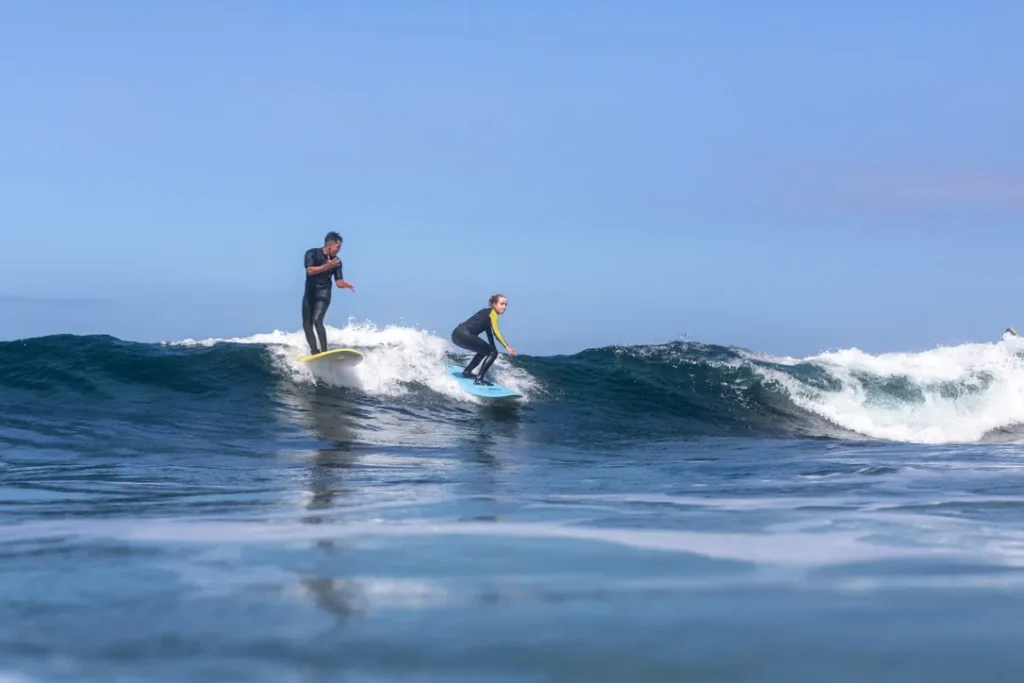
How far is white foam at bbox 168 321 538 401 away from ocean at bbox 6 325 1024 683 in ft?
5.73

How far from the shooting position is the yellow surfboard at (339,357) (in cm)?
1377

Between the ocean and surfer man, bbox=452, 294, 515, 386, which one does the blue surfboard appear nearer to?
surfer man, bbox=452, 294, 515, 386

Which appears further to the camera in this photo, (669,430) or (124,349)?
(124,349)

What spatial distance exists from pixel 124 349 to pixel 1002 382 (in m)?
15.6

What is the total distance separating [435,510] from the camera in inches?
215

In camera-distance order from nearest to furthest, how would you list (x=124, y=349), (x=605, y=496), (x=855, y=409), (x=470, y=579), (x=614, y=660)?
(x=614, y=660) → (x=470, y=579) → (x=605, y=496) → (x=124, y=349) → (x=855, y=409)

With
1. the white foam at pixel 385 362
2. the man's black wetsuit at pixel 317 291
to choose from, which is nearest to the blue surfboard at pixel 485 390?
the white foam at pixel 385 362

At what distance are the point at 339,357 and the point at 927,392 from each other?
11406 millimetres

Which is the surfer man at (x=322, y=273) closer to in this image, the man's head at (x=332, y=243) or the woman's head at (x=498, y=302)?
the man's head at (x=332, y=243)

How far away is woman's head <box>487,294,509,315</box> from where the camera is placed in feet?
46.3

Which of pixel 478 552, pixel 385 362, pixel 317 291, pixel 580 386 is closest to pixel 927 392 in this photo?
pixel 580 386

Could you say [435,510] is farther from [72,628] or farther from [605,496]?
[72,628]

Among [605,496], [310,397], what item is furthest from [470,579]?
[310,397]

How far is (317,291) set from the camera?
1312 centimetres
